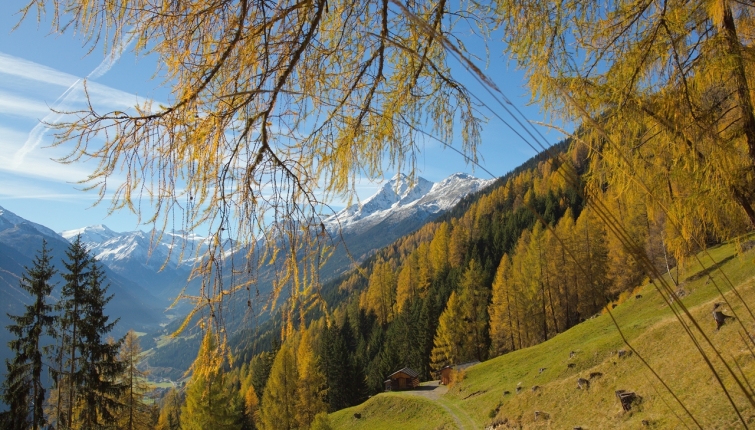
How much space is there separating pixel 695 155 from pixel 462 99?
2245mm

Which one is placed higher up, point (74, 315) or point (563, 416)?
point (74, 315)

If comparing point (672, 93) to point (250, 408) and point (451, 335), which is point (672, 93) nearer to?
point (451, 335)

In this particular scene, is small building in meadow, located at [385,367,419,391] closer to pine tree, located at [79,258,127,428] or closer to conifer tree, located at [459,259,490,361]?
conifer tree, located at [459,259,490,361]

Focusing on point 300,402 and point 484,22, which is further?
point 300,402

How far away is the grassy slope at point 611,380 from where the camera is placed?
9.75m

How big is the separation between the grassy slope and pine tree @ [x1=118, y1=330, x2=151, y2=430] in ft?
43.2

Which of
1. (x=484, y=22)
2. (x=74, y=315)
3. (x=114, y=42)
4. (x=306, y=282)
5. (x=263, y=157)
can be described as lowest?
(x=306, y=282)

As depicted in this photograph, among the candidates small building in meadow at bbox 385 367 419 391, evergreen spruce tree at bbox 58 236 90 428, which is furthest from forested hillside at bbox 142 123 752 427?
evergreen spruce tree at bbox 58 236 90 428

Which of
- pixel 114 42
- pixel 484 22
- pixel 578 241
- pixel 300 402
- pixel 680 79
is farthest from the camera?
pixel 578 241

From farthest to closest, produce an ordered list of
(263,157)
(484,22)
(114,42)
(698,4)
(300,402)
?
(300,402)
(698,4)
(484,22)
(263,157)
(114,42)

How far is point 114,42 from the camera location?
211 centimetres

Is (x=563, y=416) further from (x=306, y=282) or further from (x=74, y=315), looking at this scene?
(x=74, y=315)

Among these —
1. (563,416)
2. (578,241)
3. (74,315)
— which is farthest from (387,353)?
(74,315)

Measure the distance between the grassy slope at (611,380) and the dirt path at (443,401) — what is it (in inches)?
6.4
